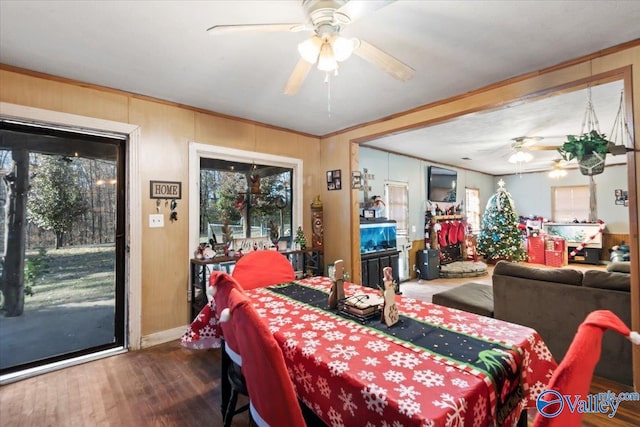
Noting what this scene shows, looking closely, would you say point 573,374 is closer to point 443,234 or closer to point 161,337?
point 161,337

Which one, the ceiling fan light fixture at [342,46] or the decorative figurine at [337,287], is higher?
the ceiling fan light fixture at [342,46]

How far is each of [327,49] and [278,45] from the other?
26.6 inches

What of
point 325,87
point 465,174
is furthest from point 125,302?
point 465,174

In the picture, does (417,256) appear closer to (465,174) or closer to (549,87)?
(465,174)

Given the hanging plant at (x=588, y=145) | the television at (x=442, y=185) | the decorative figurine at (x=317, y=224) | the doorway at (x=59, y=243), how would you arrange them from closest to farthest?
the hanging plant at (x=588, y=145) < the doorway at (x=59, y=243) < the decorative figurine at (x=317, y=224) < the television at (x=442, y=185)

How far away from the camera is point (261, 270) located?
234cm

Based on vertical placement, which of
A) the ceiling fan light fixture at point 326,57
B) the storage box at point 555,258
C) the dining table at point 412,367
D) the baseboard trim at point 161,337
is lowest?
the baseboard trim at point 161,337

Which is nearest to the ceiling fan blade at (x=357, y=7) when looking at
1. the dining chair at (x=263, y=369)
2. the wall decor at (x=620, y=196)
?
the dining chair at (x=263, y=369)

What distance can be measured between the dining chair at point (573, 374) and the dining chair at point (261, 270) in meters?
1.92

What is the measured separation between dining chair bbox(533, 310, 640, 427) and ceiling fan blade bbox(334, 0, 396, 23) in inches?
56.2

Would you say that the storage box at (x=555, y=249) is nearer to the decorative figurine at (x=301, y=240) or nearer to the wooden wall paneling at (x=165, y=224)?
the decorative figurine at (x=301, y=240)

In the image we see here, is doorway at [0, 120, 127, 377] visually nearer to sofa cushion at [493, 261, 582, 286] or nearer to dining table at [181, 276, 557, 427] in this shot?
dining table at [181, 276, 557, 427]

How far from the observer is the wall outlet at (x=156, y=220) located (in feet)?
9.44

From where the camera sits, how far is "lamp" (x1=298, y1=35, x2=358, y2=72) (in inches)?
57.1
